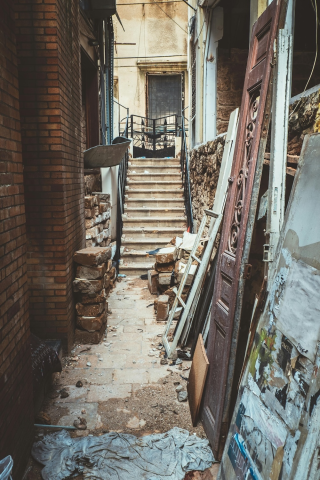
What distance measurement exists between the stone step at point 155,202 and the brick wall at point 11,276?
6.82 m

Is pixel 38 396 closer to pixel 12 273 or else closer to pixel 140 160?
pixel 12 273

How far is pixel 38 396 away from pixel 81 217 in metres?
2.52

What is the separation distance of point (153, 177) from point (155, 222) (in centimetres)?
194

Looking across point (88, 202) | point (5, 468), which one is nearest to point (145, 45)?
point (88, 202)

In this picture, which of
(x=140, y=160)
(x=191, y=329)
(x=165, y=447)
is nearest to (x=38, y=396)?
(x=165, y=447)

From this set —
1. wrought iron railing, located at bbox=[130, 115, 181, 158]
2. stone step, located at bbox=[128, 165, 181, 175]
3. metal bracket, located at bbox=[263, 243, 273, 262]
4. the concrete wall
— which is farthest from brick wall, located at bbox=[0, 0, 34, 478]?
the concrete wall

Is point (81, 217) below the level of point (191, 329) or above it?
above

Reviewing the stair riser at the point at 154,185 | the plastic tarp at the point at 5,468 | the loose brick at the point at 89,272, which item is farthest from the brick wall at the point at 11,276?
the stair riser at the point at 154,185

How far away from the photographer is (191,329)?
431cm

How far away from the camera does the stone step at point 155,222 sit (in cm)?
877

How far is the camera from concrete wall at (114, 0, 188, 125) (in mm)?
14117

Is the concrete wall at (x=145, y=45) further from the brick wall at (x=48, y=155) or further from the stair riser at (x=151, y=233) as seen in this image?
the brick wall at (x=48, y=155)

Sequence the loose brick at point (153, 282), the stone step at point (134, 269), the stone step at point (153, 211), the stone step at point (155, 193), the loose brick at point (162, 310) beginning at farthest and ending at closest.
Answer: the stone step at point (155, 193) < the stone step at point (153, 211) < the stone step at point (134, 269) < the loose brick at point (153, 282) < the loose brick at point (162, 310)

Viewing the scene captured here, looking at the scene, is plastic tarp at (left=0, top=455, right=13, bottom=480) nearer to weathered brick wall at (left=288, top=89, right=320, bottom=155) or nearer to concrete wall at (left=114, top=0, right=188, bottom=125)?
weathered brick wall at (left=288, top=89, right=320, bottom=155)
